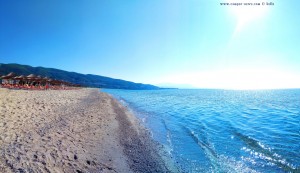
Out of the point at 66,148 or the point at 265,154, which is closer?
the point at 66,148

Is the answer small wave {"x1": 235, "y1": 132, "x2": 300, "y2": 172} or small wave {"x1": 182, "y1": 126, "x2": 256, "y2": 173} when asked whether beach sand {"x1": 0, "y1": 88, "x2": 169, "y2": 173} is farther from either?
small wave {"x1": 235, "y1": 132, "x2": 300, "y2": 172}

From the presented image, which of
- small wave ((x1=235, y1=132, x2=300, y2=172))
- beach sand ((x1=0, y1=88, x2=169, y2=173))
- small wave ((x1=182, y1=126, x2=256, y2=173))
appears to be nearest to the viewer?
beach sand ((x1=0, y1=88, x2=169, y2=173))

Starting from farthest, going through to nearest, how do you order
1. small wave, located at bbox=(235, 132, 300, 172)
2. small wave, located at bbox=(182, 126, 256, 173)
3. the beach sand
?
1. small wave, located at bbox=(235, 132, 300, 172)
2. small wave, located at bbox=(182, 126, 256, 173)
3. the beach sand

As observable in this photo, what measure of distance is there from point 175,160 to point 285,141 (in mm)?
9587

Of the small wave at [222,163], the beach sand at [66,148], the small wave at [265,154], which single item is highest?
the beach sand at [66,148]

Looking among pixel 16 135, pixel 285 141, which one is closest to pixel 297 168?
pixel 285 141

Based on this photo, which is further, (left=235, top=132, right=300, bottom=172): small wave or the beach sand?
(left=235, top=132, right=300, bottom=172): small wave

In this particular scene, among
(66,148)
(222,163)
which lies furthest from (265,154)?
(66,148)

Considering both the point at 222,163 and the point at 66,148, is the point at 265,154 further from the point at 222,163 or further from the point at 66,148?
the point at 66,148

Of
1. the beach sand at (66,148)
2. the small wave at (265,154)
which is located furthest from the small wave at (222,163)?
the beach sand at (66,148)

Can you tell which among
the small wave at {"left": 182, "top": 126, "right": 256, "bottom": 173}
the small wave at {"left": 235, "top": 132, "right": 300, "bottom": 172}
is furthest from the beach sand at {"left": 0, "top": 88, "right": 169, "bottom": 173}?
the small wave at {"left": 235, "top": 132, "right": 300, "bottom": 172}

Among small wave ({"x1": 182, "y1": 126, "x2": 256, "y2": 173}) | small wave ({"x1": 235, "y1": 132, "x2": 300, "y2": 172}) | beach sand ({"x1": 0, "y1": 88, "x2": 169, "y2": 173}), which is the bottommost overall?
small wave ({"x1": 182, "y1": 126, "x2": 256, "y2": 173})

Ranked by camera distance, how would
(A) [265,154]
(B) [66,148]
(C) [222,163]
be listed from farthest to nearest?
(A) [265,154]
(C) [222,163]
(B) [66,148]

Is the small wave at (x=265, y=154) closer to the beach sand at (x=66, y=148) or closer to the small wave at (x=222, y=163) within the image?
the small wave at (x=222, y=163)
